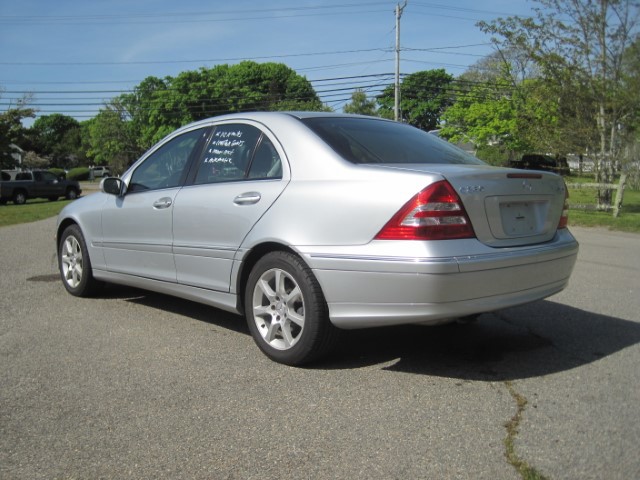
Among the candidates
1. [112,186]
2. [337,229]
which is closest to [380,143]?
[337,229]

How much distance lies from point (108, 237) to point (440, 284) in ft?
11.3

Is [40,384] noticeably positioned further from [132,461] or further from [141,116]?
[141,116]

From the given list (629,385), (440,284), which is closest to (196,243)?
(440,284)

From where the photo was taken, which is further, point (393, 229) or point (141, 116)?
point (141, 116)

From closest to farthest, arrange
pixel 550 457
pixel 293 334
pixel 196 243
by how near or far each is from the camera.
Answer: pixel 550 457, pixel 293 334, pixel 196 243

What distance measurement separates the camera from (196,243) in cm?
457

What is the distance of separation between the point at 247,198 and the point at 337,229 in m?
0.85

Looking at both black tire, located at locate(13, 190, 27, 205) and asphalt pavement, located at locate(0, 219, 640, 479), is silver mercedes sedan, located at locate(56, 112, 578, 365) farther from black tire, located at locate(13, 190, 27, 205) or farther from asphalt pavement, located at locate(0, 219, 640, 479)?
black tire, located at locate(13, 190, 27, 205)

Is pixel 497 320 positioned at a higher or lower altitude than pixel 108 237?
lower

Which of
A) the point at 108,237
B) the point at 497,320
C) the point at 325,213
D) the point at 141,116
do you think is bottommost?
the point at 497,320

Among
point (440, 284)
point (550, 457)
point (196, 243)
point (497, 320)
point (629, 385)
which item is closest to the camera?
point (550, 457)

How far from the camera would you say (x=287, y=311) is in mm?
3912

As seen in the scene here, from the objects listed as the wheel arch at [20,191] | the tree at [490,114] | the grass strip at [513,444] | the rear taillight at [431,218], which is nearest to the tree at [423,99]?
the tree at [490,114]

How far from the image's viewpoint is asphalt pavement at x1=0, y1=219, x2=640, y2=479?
106 inches
